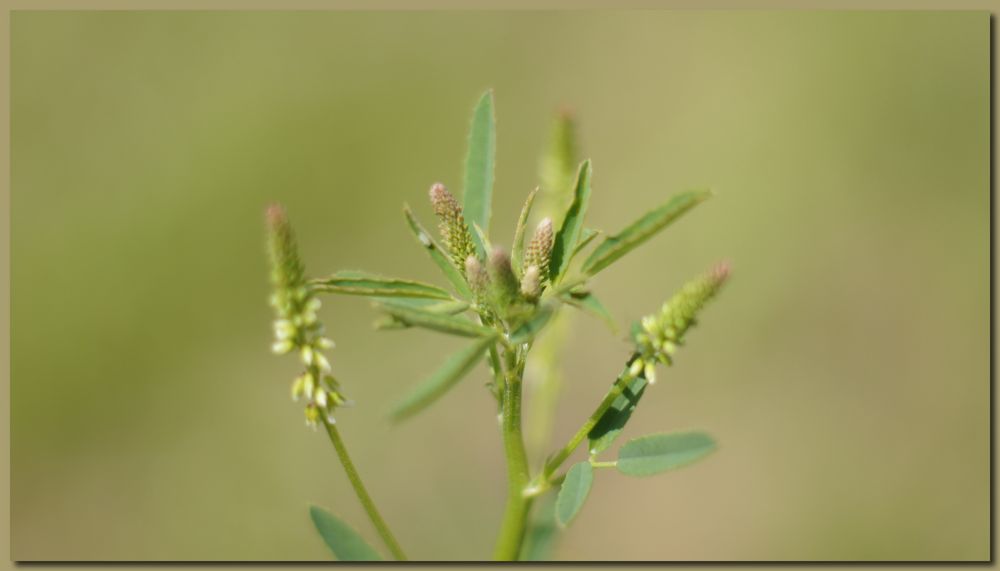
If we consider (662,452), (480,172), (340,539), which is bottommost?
(340,539)

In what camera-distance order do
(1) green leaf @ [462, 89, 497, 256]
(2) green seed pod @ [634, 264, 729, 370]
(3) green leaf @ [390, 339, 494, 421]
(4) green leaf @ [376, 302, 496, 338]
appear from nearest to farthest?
(3) green leaf @ [390, 339, 494, 421] < (4) green leaf @ [376, 302, 496, 338] < (2) green seed pod @ [634, 264, 729, 370] < (1) green leaf @ [462, 89, 497, 256]

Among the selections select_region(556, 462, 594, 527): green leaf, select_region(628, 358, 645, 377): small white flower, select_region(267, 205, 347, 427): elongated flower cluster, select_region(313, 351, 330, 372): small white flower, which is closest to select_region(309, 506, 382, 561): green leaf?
select_region(267, 205, 347, 427): elongated flower cluster

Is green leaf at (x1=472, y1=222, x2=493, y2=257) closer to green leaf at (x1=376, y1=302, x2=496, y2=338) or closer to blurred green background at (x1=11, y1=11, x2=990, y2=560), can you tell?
green leaf at (x1=376, y1=302, x2=496, y2=338)

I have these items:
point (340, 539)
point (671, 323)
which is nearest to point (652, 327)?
point (671, 323)

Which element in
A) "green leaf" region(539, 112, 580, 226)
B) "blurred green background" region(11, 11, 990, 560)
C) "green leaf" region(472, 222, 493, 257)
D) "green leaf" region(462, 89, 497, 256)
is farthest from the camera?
"blurred green background" region(11, 11, 990, 560)

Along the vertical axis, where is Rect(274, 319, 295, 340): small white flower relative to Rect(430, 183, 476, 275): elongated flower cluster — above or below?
below

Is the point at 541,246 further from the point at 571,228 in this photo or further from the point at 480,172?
the point at 480,172
